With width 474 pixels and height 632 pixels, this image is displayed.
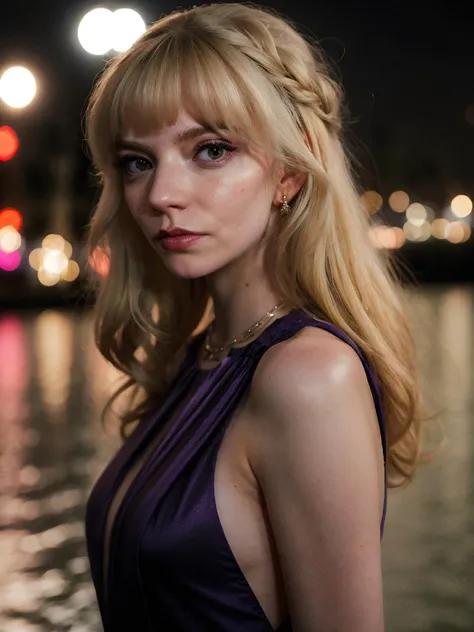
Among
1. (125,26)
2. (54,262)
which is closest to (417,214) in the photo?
(54,262)

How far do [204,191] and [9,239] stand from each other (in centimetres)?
2357

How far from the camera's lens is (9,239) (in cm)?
2464

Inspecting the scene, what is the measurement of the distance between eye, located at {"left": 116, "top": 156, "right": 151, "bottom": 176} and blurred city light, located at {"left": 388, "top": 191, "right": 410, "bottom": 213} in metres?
83.1

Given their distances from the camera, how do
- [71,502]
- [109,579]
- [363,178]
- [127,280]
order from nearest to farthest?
[109,579] < [127,280] < [363,178] < [71,502]

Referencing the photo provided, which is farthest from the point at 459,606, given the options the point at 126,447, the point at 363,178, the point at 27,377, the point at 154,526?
the point at 27,377

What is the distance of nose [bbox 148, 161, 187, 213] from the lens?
1.85 meters

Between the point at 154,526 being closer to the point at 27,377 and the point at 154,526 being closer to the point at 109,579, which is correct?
the point at 109,579

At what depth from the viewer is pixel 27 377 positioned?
36.2 feet

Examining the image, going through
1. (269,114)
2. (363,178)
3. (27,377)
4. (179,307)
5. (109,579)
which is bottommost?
(27,377)

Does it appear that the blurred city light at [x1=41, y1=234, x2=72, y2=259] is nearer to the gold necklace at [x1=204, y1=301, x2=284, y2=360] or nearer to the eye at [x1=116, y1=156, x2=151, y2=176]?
the gold necklace at [x1=204, y1=301, x2=284, y2=360]

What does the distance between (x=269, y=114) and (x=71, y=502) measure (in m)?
4.53

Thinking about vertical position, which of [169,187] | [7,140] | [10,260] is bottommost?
[10,260]

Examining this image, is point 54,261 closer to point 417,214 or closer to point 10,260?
point 10,260

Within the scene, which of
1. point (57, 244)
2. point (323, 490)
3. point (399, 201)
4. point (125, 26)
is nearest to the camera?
point (323, 490)
